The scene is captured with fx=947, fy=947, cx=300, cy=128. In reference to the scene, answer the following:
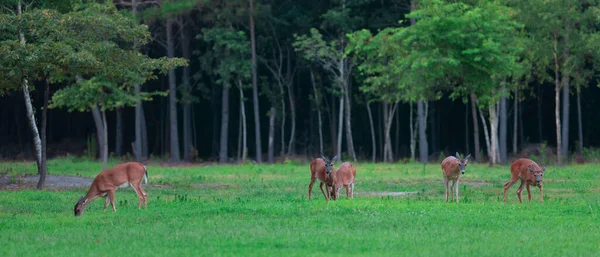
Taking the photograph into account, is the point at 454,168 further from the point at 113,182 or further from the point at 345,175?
the point at 113,182

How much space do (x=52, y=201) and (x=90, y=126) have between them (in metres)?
37.9

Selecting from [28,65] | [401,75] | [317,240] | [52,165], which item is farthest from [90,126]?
[317,240]

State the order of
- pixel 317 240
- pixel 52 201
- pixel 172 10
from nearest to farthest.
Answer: pixel 317 240 → pixel 52 201 → pixel 172 10

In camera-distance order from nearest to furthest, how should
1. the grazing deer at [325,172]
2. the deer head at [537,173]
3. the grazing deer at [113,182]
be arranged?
1. the grazing deer at [113,182]
2. the deer head at [537,173]
3. the grazing deer at [325,172]

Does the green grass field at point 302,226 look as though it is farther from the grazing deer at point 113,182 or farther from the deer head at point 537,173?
the deer head at point 537,173

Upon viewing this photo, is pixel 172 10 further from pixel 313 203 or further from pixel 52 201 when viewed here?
→ pixel 313 203

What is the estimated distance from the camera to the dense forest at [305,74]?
82.7 feet

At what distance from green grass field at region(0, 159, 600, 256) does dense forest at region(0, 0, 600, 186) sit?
4.23 m

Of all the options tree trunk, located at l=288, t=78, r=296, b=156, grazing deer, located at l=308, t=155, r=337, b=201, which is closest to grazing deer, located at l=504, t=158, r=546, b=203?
grazing deer, located at l=308, t=155, r=337, b=201

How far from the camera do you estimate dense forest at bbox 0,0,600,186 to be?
25.2 metres

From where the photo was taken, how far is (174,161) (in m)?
45.3

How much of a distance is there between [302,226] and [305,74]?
39272mm

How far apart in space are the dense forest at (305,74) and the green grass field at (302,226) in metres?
4.23

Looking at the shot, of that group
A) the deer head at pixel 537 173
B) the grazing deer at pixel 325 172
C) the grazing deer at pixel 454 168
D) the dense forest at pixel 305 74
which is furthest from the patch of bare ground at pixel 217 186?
the deer head at pixel 537 173
